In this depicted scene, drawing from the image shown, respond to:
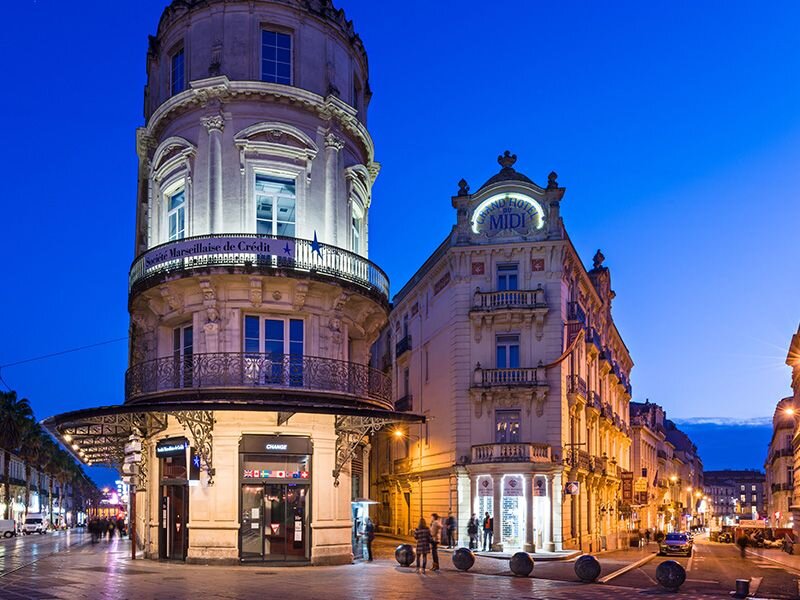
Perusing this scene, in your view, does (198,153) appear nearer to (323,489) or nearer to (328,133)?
(328,133)

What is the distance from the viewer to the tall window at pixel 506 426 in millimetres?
44125

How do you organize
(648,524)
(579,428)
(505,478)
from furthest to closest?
1. (648,524)
2. (579,428)
3. (505,478)

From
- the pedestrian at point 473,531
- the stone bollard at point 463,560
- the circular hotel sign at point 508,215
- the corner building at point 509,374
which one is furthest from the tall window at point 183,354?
the circular hotel sign at point 508,215

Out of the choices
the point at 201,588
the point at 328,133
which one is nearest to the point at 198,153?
the point at 328,133

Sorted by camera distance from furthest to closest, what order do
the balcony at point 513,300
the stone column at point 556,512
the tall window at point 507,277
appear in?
the tall window at point 507,277, the balcony at point 513,300, the stone column at point 556,512

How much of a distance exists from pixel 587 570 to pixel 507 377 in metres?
19.0

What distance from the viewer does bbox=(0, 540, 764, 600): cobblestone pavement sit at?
1988 cm

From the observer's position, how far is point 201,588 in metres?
20.5

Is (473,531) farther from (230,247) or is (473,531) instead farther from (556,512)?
(230,247)

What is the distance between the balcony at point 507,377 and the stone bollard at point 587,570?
1816 cm

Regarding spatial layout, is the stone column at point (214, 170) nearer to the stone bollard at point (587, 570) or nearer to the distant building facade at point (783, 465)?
the stone bollard at point (587, 570)

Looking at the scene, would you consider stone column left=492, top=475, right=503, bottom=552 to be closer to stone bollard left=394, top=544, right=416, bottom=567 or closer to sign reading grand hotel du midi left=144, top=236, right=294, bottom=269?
stone bollard left=394, top=544, right=416, bottom=567

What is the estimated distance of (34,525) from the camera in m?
83.1

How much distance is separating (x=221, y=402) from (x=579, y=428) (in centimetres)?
2744
